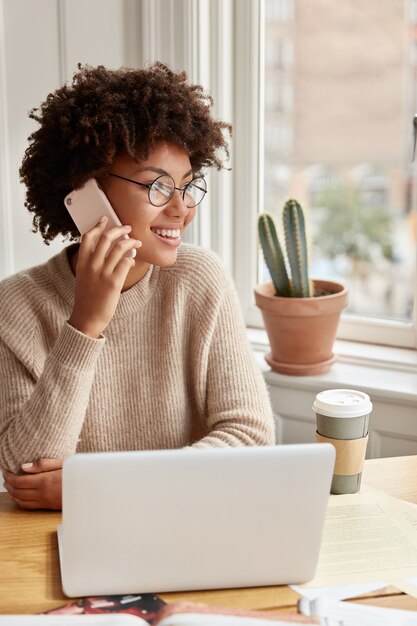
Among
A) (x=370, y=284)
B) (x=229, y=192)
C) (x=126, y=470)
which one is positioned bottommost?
(x=370, y=284)

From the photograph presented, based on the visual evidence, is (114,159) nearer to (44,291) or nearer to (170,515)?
(44,291)

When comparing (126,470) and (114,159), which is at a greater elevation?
(114,159)

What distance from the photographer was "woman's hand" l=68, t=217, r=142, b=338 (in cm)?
149

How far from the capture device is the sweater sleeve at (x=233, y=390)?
1.55 m

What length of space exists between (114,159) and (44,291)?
29cm

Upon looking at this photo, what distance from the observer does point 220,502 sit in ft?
3.56

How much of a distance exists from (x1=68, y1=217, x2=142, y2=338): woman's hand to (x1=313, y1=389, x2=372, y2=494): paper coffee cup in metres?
0.40

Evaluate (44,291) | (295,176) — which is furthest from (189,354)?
(295,176)

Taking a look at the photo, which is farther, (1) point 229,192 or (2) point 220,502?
(1) point 229,192

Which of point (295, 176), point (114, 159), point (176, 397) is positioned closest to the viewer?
point (114, 159)

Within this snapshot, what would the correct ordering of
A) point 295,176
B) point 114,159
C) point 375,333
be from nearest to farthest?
point 114,159
point 375,333
point 295,176

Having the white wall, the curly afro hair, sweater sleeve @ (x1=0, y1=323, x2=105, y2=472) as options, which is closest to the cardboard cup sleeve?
sweater sleeve @ (x1=0, y1=323, x2=105, y2=472)

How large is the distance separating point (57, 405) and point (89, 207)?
374 millimetres

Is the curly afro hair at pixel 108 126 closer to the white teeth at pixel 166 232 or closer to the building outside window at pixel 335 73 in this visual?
the white teeth at pixel 166 232
